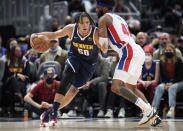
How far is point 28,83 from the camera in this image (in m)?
8.53

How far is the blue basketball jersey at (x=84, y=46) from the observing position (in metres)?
5.11

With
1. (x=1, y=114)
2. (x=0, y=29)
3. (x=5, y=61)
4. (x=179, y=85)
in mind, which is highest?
(x=0, y=29)

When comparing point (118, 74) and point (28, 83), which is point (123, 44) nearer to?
point (118, 74)

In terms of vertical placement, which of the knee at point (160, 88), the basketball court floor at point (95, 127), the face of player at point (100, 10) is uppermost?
the face of player at point (100, 10)

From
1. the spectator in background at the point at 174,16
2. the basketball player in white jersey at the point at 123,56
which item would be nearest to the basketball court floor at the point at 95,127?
the basketball player in white jersey at the point at 123,56

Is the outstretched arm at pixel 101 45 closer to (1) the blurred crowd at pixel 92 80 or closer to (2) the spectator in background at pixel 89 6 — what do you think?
(1) the blurred crowd at pixel 92 80

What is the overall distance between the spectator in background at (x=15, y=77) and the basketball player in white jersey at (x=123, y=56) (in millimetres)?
3824

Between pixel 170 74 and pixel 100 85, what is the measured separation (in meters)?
1.45

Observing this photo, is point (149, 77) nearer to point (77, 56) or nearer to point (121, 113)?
point (121, 113)

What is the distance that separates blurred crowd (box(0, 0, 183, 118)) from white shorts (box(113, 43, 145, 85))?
2.26m

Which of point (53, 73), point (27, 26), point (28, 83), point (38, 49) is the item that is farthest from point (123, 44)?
point (27, 26)

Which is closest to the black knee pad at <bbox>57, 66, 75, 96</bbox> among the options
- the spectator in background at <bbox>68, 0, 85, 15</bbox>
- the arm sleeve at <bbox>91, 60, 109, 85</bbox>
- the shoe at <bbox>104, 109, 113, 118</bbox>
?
the shoe at <bbox>104, 109, 113, 118</bbox>

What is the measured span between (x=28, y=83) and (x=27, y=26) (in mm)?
3826

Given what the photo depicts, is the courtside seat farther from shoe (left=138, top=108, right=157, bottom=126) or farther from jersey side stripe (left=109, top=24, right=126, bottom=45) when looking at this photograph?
shoe (left=138, top=108, right=157, bottom=126)
